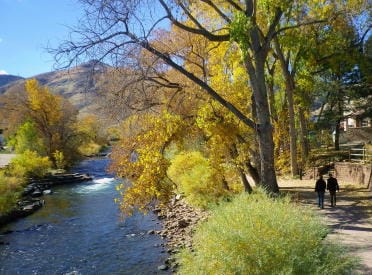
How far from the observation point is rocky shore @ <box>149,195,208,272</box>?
17.3 m

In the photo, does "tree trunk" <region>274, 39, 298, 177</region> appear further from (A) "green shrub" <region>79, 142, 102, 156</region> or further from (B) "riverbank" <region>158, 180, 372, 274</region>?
(A) "green shrub" <region>79, 142, 102, 156</region>

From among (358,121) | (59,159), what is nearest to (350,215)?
(358,121)

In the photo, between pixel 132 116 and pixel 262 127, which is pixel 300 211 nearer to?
pixel 262 127

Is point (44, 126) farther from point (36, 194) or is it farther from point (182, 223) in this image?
point (182, 223)

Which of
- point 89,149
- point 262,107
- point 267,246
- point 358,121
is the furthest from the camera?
point 89,149

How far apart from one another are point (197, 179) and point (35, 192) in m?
17.0

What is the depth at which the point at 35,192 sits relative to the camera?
34719 millimetres

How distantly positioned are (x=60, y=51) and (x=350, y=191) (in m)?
15.5

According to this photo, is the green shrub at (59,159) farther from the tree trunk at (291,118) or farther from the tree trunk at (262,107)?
the tree trunk at (262,107)

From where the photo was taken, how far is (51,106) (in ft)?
178

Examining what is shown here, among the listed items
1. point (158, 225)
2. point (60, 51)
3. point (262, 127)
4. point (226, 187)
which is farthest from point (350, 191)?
point (60, 51)

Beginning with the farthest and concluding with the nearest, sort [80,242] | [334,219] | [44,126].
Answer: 1. [44,126]
2. [80,242]
3. [334,219]

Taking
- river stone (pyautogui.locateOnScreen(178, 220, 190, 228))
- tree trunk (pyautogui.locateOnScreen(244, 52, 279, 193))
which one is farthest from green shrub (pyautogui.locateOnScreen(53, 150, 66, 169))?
tree trunk (pyautogui.locateOnScreen(244, 52, 279, 193))

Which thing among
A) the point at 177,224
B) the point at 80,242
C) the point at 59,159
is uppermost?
the point at 59,159
